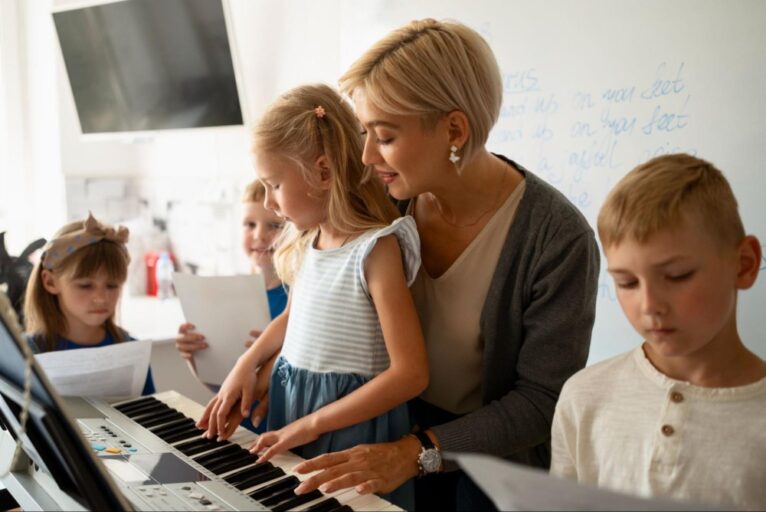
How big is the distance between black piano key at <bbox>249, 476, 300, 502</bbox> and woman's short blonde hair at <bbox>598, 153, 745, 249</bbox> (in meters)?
0.61

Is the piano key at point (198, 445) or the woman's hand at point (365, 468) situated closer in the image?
the woman's hand at point (365, 468)

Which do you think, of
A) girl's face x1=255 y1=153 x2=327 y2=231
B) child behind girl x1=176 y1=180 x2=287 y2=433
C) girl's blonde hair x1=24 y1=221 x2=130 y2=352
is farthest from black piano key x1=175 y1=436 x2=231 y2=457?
child behind girl x1=176 y1=180 x2=287 y2=433

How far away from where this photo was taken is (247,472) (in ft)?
3.97

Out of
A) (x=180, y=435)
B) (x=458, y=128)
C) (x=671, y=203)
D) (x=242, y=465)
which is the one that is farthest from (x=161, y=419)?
(x=671, y=203)

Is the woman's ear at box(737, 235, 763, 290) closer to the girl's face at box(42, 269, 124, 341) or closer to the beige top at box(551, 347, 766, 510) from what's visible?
the beige top at box(551, 347, 766, 510)

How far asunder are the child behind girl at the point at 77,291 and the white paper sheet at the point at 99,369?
0.23 metres

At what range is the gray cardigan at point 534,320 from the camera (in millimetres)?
1273

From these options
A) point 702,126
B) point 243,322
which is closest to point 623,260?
point 702,126

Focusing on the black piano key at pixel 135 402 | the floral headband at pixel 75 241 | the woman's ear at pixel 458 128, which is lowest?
the black piano key at pixel 135 402

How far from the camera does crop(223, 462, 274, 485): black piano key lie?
119 cm

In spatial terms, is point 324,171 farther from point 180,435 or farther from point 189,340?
point 189,340

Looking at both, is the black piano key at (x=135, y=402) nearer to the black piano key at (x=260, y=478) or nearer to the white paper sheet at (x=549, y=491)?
the black piano key at (x=260, y=478)

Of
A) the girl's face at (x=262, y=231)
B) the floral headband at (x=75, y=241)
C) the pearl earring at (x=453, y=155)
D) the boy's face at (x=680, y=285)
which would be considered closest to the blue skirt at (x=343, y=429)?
the pearl earring at (x=453, y=155)

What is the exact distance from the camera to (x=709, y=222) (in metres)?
0.92
